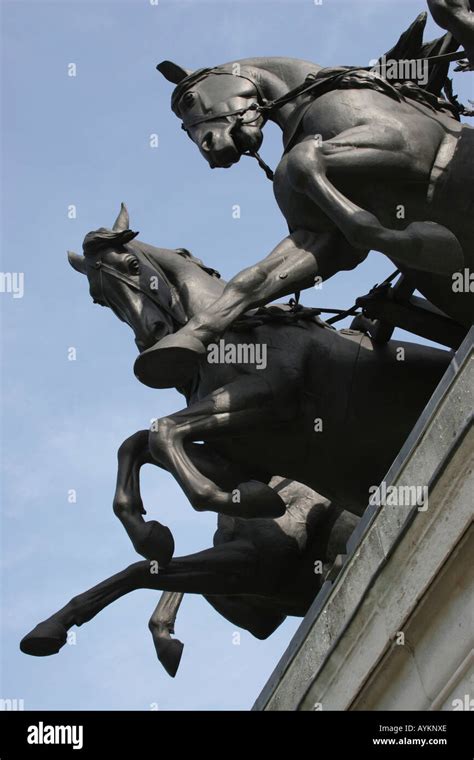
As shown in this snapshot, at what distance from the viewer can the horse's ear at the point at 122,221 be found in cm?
1349

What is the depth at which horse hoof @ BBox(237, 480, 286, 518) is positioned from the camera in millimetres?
11227

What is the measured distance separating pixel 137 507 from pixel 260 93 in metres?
3.21

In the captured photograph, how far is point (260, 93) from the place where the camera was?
12.6m

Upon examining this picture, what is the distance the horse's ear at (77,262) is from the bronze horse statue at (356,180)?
1.58 m

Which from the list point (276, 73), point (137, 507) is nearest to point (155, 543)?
point (137, 507)

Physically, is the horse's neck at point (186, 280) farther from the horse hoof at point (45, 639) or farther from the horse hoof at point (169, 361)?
the horse hoof at point (45, 639)

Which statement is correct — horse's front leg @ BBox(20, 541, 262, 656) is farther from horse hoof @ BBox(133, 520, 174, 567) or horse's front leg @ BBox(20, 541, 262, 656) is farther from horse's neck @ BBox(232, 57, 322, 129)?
horse's neck @ BBox(232, 57, 322, 129)

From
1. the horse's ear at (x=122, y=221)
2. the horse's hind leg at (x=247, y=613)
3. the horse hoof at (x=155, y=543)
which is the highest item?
the horse's ear at (x=122, y=221)

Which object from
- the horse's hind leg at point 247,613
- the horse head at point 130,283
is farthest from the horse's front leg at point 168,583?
the horse head at point 130,283

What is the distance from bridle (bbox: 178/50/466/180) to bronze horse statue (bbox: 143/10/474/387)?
0.01 meters

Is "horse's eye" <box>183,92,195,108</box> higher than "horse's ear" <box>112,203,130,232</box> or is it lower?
higher

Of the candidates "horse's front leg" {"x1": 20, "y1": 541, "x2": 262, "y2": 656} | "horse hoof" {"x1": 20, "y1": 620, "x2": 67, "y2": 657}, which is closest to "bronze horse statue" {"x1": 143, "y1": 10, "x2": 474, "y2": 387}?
"horse's front leg" {"x1": 20, "y1": 541, "x2": 262, "y2": 656}

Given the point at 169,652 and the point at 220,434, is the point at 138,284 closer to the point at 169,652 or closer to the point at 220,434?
the point at 220,434
